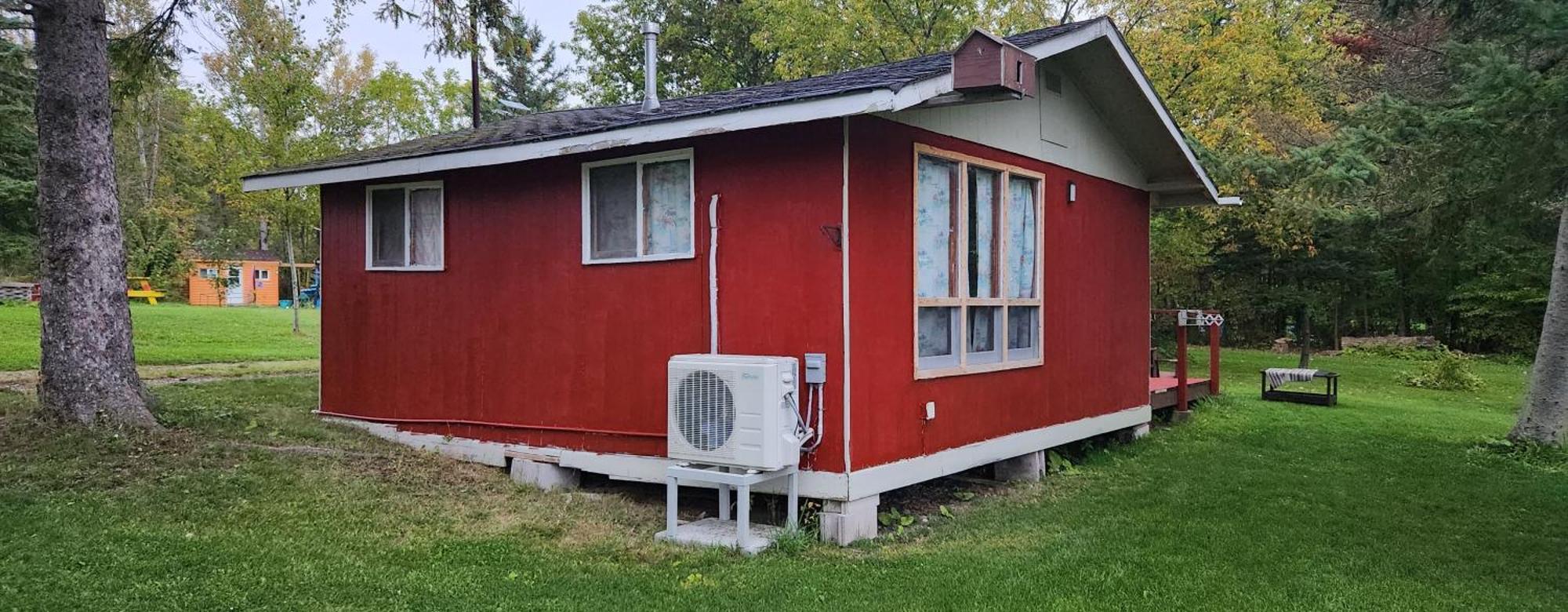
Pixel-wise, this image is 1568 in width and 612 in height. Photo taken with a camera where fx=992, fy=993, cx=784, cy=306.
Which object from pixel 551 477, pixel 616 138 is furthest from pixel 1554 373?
pixel 551 477

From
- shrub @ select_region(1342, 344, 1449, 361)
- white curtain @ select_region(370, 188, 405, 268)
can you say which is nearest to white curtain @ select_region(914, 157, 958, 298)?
white curtain @ select_region(370, 188, 405, 268)

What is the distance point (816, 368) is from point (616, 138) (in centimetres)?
175

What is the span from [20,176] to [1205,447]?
2250 centimetres

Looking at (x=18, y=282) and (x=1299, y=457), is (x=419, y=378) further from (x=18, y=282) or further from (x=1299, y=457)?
(x=18, y=282)

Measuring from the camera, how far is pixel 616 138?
5.69 m

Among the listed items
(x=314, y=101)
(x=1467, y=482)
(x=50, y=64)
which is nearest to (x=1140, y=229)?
(x=1467, y=482)

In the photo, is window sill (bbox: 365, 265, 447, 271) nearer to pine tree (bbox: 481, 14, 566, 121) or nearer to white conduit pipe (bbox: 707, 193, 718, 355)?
white conduit pipe (bbox: 707, 193, 718, 355)

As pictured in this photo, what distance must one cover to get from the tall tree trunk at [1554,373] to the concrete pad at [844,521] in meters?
6.80

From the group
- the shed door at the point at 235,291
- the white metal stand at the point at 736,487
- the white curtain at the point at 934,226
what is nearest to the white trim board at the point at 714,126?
the white curtain at the point at 934,226

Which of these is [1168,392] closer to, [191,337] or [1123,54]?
[1123,54]

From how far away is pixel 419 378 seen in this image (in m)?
7.38

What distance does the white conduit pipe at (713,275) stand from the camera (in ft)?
19.0

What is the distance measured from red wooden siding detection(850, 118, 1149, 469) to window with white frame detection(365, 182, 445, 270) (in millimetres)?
3434

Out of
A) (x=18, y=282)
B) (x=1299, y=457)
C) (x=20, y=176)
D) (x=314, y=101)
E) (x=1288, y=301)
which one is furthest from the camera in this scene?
(x=18, y=282)
